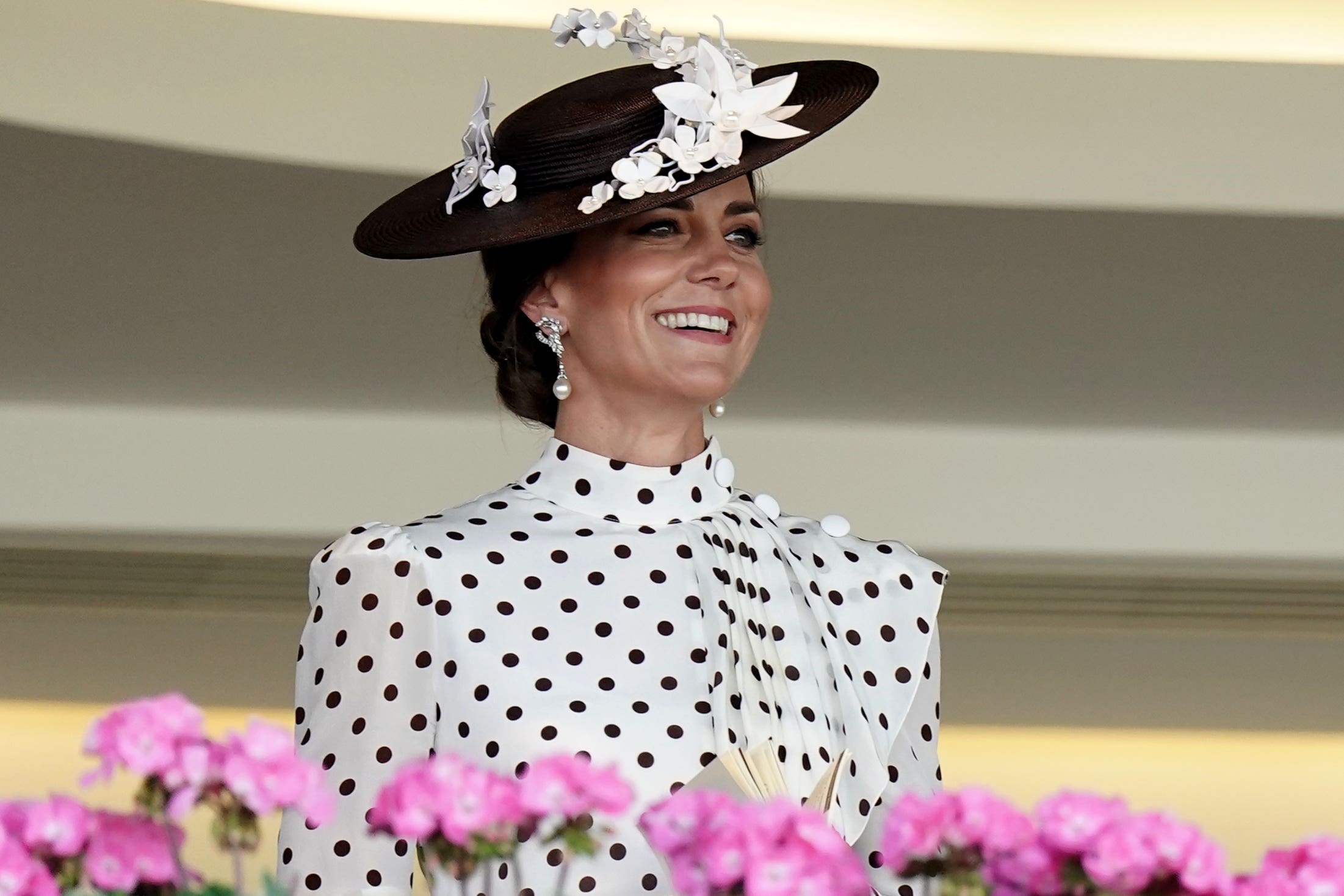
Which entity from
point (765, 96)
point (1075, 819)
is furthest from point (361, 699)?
point (1075, 819)

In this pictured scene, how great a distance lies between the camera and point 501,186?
166cm

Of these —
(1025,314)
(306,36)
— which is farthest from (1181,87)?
(306,36)

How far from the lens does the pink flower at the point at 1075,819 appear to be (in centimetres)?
79

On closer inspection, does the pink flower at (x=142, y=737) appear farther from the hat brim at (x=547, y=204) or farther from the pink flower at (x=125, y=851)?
the hat brim at (x=547, y=204)

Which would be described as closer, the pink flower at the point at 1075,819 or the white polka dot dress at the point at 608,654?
the pink flower at the point at 1075,819

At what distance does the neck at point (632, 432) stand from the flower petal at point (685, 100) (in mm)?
264

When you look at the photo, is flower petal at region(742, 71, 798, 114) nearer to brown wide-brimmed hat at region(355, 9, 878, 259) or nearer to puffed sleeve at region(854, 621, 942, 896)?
brown wide-brimmed hat at region(355, 9, 878, 259)

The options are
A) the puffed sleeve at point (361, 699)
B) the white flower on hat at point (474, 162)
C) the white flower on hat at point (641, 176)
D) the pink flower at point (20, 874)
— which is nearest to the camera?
the pink flower at point (20, 874)

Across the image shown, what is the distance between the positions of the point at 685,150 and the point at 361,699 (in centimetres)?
54

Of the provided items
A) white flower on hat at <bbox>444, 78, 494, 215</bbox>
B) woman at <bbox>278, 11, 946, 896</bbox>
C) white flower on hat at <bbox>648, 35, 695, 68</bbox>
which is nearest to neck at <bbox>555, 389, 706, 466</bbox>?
woman at <bbox>278, 11, 946, 896</bbox>

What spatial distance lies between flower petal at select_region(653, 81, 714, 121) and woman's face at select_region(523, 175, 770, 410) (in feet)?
0.24

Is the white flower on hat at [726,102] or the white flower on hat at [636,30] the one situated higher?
the white flower on hat at [636,30]

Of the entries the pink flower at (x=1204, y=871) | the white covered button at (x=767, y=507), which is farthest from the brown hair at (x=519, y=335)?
the pink flower at (x=1204, y=871)

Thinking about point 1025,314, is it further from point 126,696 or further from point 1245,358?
point 126,696
